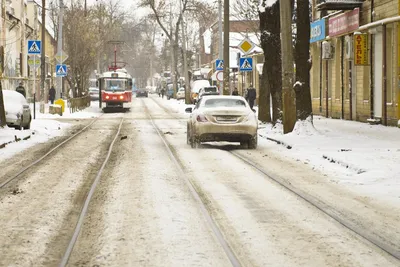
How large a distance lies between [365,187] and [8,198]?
536 centimetres

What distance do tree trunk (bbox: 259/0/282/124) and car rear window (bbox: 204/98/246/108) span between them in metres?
6.71

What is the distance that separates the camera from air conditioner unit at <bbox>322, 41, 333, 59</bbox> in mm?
39719

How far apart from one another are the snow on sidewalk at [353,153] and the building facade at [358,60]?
231cm

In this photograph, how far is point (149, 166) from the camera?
1650 cm

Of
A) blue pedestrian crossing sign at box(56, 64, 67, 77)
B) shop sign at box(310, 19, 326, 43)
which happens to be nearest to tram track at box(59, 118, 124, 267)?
shop sign at box(310, 19, 326, 43)

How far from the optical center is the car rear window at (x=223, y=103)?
22109mm

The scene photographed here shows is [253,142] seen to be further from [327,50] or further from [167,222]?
[327,50]

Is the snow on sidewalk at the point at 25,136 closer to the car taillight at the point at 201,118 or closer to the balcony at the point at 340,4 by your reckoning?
the car taillight at the point at 201,118

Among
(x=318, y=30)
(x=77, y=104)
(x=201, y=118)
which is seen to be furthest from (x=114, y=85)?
(x=201, y=118)

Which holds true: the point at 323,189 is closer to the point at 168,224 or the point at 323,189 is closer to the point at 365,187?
the point at 365,187

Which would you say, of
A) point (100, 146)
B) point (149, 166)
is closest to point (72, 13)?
point (100, 146)

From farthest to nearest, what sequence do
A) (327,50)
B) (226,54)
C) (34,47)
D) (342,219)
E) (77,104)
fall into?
(77,104)
(327,50)
(226,54)
(34,47)
(342,219)

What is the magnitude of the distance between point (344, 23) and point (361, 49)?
4484 millimetres

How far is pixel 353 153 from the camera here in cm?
1853
